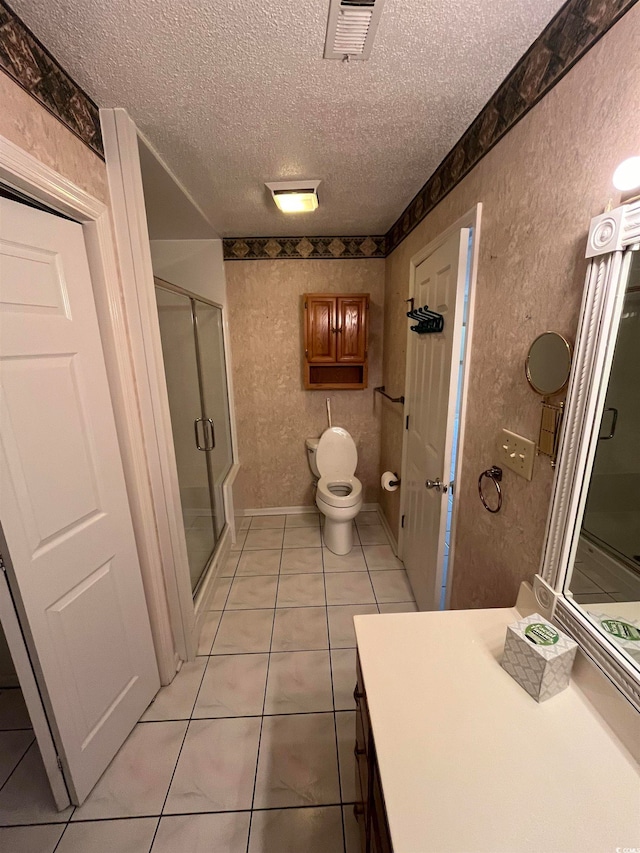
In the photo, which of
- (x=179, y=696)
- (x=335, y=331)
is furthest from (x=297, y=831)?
(x=335, y=331)

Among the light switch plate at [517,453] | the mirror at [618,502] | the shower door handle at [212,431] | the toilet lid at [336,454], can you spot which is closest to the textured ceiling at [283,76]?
the mirror at [618,502]

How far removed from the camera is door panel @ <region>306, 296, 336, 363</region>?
8.36 ft

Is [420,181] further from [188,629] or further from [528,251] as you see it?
[188,629]

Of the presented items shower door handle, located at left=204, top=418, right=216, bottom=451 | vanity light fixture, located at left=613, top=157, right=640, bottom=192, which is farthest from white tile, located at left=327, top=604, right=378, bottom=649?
vanity light fixture, located at left=613, top=157, right=640, bottom=192

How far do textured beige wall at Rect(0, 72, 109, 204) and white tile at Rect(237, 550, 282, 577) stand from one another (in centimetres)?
218

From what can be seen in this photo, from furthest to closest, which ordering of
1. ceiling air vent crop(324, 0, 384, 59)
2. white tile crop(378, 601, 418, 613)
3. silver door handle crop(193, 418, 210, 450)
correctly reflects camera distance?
silver door handle crop(193, 418, 210, 450) → white tile crop(378, 601, 418, 613) → ceiling air vent crop(324, 0, 384, 59)

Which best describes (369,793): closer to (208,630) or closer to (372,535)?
(208,630)

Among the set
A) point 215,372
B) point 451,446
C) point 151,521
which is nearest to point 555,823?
point 451,446

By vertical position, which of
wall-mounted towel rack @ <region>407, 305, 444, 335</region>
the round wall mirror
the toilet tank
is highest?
wall-mounted towel rack @ <region>407, 305, 444, 335</region>

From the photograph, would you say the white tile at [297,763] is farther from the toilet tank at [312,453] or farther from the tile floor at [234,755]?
the toilet tank at [312,453]

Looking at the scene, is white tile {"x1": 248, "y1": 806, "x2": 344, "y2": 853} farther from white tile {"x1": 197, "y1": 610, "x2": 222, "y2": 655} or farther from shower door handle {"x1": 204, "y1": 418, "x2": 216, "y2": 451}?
shower door handle {"x1": 204, "y1": 418, "x2": 216, "y2": 451}

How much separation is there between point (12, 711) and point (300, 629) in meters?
1.29

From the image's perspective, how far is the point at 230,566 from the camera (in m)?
2.42

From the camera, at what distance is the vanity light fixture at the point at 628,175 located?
0.65 m
